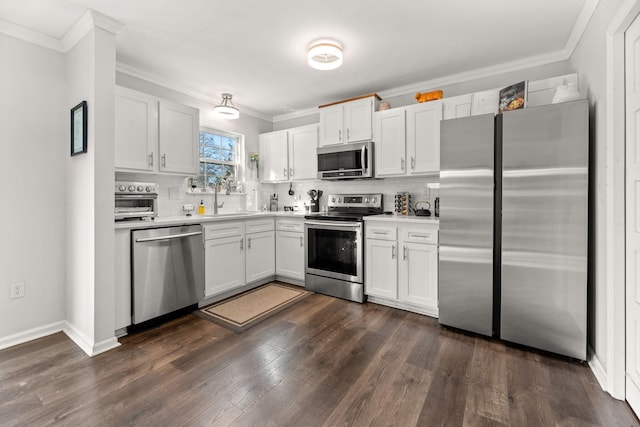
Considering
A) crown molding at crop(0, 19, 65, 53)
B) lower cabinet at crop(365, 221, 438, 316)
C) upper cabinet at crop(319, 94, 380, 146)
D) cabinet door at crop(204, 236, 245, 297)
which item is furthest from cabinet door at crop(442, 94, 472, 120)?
crown molding at crop(0, 19, 65, 53)

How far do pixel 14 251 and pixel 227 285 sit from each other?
1.79 metres

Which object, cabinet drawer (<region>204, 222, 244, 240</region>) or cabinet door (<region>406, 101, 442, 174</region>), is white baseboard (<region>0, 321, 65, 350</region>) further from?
cabinet door (<region>406, 101, 442, 174</region>)

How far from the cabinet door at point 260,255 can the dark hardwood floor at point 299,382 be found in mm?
1155

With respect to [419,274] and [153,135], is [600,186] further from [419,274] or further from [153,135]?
[153,135]

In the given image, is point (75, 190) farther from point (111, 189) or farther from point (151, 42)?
point (151, 42)

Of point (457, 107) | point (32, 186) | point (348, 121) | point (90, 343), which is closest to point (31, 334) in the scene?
point (90, 343)

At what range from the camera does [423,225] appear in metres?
2.92

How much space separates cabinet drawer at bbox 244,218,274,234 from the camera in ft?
11.9

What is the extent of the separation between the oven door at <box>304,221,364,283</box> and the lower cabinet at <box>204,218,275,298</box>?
56 centimetres

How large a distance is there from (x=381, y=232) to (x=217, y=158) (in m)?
2.54

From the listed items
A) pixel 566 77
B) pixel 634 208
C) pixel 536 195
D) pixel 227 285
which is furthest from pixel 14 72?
pixel 566 77

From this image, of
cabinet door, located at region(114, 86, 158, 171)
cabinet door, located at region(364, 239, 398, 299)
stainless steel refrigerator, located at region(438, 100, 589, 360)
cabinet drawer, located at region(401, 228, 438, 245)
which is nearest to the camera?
stainless steel refrigerator, located at region(438, 100, 589, 360)

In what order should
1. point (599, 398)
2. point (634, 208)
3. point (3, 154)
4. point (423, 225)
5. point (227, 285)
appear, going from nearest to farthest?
point (634, 208) → point (599, 398) → point (3, 154) → point (423, 225) → point (227, 285)

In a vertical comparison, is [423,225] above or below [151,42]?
below
